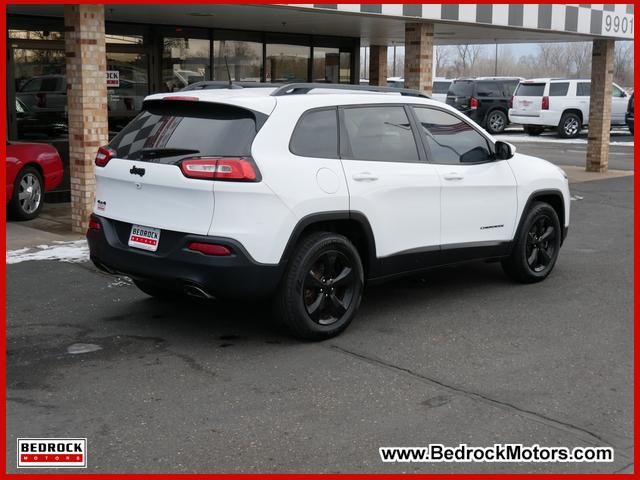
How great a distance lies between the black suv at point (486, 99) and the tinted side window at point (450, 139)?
21802 millimetres

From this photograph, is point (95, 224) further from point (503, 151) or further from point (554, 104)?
point (554, 104)

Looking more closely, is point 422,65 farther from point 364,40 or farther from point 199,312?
point 199,312

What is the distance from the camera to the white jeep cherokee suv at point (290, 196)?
536 centimetres

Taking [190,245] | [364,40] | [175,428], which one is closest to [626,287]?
[190,245]

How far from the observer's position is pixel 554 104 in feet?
89.8

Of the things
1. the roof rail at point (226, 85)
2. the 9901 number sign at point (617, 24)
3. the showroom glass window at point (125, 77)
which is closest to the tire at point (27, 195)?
the showroom glass window at point (125, 77)

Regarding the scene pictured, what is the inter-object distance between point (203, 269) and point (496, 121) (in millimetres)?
25133

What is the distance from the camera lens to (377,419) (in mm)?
4504

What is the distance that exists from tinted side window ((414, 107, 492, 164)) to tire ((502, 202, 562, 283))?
78 centimetres

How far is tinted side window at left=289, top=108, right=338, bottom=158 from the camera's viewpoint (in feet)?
18.7

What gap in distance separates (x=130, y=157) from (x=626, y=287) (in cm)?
453

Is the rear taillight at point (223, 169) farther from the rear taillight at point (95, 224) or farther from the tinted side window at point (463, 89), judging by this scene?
the tinted side window at point (463, 89)


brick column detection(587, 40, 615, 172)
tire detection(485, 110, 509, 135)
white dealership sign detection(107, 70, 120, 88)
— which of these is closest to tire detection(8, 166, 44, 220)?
white dealership sign detection(107, 70, 120, 88)

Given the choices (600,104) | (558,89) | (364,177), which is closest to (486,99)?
(558,89)
